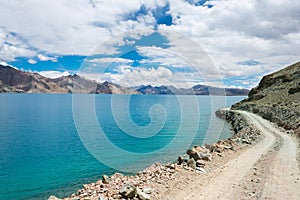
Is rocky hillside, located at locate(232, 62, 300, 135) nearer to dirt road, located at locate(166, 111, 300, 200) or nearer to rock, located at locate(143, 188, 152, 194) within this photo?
dirt road, located at locate(166, 111, 300, 200)

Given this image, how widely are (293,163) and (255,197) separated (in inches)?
330

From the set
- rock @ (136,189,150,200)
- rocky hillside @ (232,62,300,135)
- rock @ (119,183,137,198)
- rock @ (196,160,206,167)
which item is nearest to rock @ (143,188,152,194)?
rock @ (136,189,150,200)

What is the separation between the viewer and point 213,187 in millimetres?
13641

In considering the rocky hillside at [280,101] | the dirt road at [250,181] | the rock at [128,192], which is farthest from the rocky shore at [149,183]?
the rocky hillside at [280,101]

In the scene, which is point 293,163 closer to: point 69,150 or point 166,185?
point 166,185

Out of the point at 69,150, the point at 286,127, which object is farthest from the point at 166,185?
the point at 286,127

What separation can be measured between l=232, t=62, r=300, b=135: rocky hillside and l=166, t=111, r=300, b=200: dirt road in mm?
16265

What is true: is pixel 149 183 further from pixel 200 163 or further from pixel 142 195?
pixel 200 163

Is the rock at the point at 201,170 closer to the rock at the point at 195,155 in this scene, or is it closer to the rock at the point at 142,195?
the rock at the point at 195,155

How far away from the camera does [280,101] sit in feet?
214

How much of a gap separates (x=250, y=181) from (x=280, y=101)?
2322 inches

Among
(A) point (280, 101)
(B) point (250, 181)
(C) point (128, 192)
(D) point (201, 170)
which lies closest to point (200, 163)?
(D) point (201, 170)

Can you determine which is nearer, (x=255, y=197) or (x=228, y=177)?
(x=255, y=197)

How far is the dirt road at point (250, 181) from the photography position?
12.5 metres
